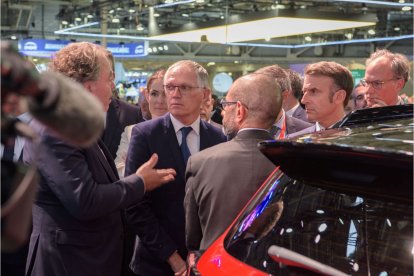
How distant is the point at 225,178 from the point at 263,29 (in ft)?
30.4

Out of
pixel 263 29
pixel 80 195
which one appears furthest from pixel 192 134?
pixel 263 29

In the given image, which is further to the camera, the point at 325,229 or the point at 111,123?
the point at 111,123

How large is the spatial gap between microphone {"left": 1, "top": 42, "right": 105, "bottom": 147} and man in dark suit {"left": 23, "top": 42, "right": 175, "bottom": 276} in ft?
4.71

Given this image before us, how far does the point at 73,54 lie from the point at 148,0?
1139 cm

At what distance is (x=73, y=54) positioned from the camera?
253cm

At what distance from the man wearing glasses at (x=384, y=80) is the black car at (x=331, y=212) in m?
2.11

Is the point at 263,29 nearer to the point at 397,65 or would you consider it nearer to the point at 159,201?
the point at 397,65

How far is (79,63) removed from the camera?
2529mm

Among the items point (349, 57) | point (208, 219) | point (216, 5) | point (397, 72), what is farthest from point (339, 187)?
point (349, 57)

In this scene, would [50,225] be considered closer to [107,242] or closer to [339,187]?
[107,242]

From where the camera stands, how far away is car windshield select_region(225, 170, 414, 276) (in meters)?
1.50

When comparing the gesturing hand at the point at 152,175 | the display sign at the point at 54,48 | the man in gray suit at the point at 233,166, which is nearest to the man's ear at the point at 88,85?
the gesturing hand at the point at 152,175

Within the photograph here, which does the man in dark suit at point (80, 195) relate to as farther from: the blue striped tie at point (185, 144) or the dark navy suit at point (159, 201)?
the blue striped tie at point (185, 144)

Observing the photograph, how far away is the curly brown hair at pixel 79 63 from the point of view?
2.52m
